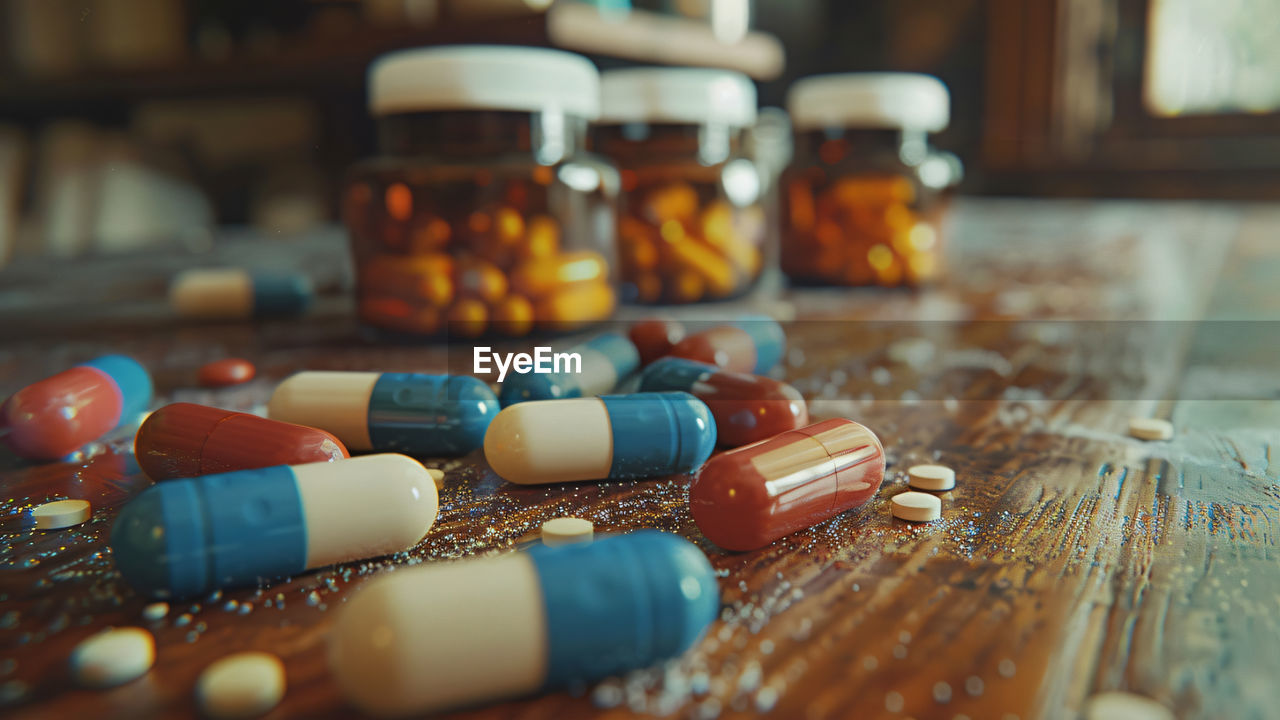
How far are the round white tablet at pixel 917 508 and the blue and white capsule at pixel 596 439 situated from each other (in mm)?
142

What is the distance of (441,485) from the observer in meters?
0.64

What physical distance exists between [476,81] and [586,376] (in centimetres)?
40

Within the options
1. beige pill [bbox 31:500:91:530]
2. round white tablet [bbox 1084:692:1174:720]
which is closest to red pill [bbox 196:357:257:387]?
beige pill [bbox 31:500:91:530]

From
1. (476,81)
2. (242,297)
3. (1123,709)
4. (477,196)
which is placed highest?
(476,81)

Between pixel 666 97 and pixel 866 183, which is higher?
pixel 666 97

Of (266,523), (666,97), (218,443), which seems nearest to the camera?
(266,523)

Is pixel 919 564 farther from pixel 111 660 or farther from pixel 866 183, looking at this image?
pixel 866 183

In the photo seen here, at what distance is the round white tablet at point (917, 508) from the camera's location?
57cm

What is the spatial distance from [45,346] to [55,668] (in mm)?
900

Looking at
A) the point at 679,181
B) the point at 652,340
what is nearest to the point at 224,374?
the point at 652,340

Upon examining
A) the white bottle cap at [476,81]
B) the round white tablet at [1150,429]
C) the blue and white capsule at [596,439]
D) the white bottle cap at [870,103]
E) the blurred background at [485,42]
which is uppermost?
the blurred background at [485,42]

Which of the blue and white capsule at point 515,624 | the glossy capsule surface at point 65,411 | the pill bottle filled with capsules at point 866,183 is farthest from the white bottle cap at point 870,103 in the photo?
the blue and white capsule at point 515,624

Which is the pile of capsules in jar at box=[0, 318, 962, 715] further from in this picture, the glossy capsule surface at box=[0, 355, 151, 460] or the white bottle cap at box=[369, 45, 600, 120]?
the white bottle cap at box=[369, 45, 600, 120]

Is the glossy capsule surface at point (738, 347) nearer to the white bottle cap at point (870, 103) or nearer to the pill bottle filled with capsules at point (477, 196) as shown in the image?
the pill bottle filled with capsules at point (477, 196)
